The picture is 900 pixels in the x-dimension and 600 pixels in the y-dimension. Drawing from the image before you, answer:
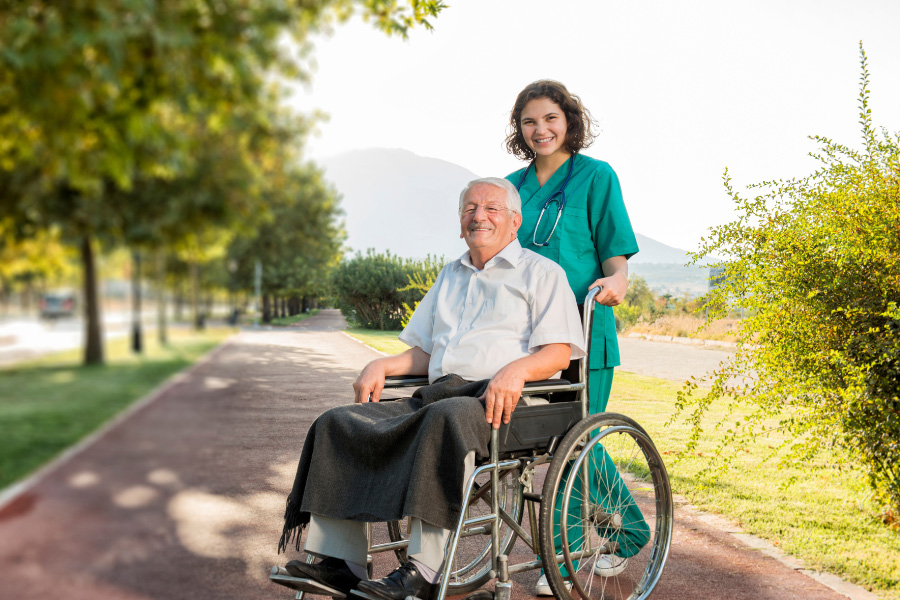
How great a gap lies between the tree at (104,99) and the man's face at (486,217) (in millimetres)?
654

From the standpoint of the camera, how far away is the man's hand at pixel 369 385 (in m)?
2.14

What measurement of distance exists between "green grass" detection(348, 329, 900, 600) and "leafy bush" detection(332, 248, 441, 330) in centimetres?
10

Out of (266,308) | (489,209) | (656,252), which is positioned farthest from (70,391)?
(656,252)

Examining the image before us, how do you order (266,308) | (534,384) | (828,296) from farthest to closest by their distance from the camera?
(828,296) < (266,308) < (534,384)

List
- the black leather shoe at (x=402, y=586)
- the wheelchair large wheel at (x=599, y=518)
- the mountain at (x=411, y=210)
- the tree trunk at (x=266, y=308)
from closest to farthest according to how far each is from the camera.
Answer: the black leather shoe at (x=402, y=586)
the wheelchair large wheel at (x=599, y=518)
the tree trunk at (x=266, y=308)
the mountain at (x=411, y=210)

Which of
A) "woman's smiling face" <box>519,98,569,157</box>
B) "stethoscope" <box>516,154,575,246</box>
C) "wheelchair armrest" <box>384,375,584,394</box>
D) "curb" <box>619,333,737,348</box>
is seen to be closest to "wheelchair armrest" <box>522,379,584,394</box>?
"wheelchair armrest" <box>384,375,584,394</box>

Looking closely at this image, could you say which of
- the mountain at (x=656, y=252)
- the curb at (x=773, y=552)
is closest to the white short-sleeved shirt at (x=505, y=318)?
the curb at (x=773, y=552)

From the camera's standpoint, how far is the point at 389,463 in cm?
189

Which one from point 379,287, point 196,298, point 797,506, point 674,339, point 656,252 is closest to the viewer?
point 196,298

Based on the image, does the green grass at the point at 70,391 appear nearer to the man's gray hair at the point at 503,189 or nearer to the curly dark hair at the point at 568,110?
the man's gray hair at the point at 503,189

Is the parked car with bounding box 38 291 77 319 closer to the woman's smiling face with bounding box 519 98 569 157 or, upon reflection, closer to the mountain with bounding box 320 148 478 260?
the woman's smiling face with bounding box 519 98 569 157

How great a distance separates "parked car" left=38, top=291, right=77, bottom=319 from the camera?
1829 millimetres

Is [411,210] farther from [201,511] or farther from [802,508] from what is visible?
[802,508]

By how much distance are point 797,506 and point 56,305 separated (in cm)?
311
